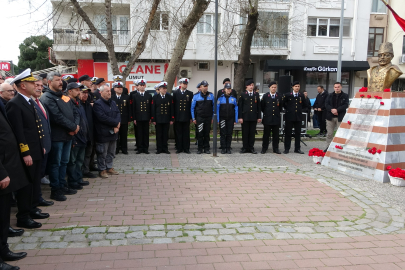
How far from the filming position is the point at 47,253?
13.0 feet

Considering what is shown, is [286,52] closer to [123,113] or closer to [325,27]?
[325,27]

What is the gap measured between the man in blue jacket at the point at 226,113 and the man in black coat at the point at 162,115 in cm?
152

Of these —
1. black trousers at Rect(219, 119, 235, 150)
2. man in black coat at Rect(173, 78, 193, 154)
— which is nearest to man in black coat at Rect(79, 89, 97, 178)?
man in black coat at Rect(173, 78, 193, 154)

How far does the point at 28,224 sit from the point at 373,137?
6.87 m

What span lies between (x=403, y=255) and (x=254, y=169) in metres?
4.42

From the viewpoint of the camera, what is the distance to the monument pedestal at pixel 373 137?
7.24 meters

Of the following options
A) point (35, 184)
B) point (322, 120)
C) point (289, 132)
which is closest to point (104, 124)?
point (35, 184)

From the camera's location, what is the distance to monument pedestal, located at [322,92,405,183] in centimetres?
724

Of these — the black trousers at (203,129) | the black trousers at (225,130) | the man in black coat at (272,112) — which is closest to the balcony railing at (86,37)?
the black trousers at (203,129)

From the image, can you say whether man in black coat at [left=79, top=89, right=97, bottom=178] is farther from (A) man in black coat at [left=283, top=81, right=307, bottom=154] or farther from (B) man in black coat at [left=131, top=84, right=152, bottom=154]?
(A) man in black coat at [left=283, top=81, right=307, bottom=154]

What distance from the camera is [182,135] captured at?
10.7 meters

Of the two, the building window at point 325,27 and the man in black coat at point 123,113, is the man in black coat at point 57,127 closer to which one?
the man in black coat at point 123,113

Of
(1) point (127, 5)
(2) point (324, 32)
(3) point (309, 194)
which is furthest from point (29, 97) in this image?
(2) point (324, 32)

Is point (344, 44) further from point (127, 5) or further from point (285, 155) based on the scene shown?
point (285, 155)
